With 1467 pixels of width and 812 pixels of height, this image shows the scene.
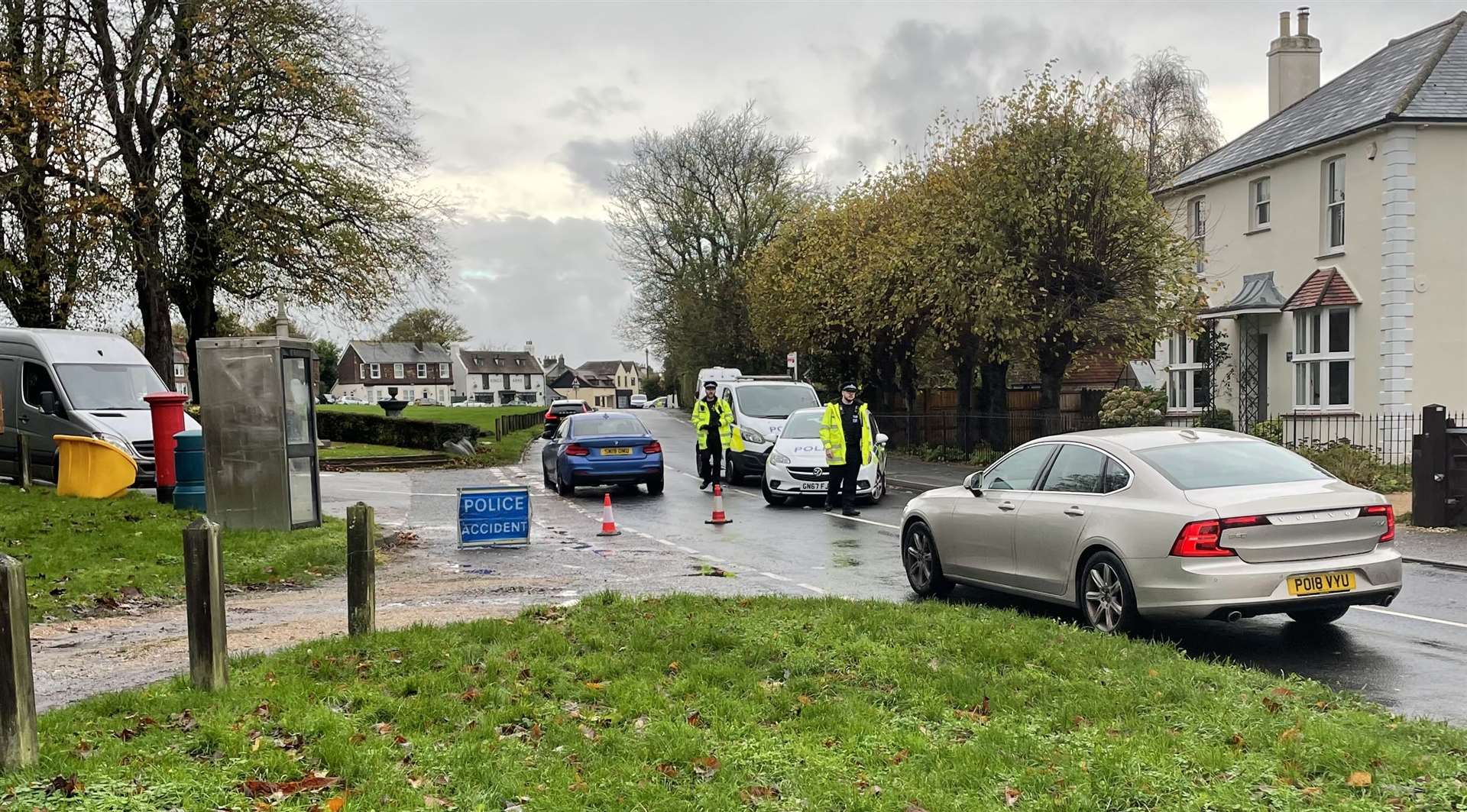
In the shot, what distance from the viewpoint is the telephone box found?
1327 centimetres

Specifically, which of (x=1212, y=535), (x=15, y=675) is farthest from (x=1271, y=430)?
(x=15, y=675)

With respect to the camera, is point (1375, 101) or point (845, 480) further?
point (1375, 101)

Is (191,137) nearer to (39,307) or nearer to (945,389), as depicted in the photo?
(39,307)

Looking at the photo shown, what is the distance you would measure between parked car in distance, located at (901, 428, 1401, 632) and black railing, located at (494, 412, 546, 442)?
3010 centimetres

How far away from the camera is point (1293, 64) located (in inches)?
1196

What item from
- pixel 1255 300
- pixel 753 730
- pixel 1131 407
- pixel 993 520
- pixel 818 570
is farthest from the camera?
pixel 1131 407

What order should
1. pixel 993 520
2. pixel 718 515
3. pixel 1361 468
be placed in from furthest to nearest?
1. pixel 1361 468
2. pixel 718 515
3. pixel 993 520

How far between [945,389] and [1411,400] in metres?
15.5

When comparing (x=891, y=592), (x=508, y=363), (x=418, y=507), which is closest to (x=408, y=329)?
(x=508, y=363)

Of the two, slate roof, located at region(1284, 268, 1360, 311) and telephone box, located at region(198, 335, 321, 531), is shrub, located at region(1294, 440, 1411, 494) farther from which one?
telephone box, located at region(198, 335, 321, 531)

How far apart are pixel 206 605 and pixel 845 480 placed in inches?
457

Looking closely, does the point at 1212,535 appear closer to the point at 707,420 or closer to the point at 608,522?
the point at 608,522

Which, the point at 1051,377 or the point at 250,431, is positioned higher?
the point at 1051,377

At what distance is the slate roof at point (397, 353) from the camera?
136250mm
